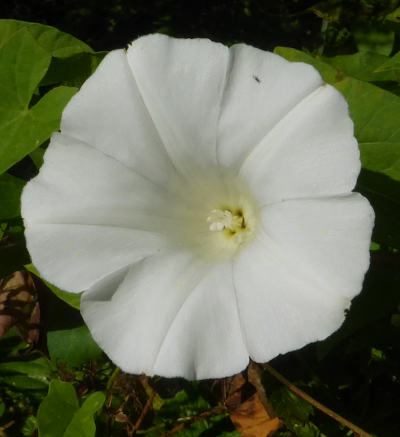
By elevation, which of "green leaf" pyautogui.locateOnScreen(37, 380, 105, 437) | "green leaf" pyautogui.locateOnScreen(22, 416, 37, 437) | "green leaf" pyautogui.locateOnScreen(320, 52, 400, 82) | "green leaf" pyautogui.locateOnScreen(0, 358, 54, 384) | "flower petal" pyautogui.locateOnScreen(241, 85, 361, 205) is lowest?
"green leaf" pyautogui.locateOnScreen(22, 416, 37, 437)

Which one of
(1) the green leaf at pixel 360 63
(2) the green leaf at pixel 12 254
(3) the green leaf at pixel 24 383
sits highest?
(1) the green leaf at pixel 360 63

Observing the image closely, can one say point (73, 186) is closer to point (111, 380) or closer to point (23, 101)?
point (23, 101)

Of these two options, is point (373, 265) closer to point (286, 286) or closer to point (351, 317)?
point (351, 317)

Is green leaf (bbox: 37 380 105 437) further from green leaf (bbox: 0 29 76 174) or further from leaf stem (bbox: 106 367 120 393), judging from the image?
green leaf (bbox: 0 29 76 174)

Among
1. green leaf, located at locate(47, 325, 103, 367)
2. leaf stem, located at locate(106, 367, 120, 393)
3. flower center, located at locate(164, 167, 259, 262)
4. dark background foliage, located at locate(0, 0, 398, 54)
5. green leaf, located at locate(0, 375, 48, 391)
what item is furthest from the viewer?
dark background foliage, located at locate(0, 0, 398, 54)

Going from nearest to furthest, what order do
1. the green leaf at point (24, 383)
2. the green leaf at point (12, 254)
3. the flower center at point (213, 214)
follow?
1. the flower center at point (213, 214)
2. the green leaf at point (12, 254)
3. the green leaf at point (24, 383)

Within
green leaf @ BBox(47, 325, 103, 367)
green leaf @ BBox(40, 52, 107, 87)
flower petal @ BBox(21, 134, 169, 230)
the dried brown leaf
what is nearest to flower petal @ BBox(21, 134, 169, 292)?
flower petal @ BBox(21, 134, 169, 230)

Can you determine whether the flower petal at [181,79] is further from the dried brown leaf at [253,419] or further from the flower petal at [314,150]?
the dried brown leaf at [253,419]

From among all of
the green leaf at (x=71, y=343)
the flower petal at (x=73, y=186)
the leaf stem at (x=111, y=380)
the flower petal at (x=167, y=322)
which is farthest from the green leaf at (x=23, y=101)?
the leaf stem at (x=111, y=380)
